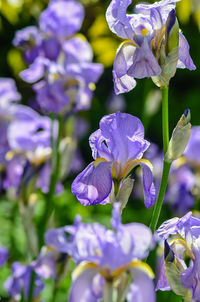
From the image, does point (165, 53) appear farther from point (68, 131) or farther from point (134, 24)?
point (68, 131)

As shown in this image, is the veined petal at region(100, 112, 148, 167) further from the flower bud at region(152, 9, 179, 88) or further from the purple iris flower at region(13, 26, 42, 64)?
the purple iris flower at region(13, 26, 42, 64)

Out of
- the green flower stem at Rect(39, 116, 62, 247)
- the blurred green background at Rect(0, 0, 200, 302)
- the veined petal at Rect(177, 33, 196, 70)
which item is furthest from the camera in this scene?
the blurred green background at Rect(0, 0, 200, 302)

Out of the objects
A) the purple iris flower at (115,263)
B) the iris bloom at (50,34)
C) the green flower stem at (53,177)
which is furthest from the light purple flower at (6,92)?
the purple iris flower at (115,263)

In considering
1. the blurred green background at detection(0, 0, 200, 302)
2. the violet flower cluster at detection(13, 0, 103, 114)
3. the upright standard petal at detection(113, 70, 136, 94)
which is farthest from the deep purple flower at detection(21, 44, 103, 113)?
the blurred green background at detection(0, 0, 200, 302)

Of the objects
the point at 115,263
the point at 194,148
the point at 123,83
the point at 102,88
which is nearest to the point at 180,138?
the point at 123,83

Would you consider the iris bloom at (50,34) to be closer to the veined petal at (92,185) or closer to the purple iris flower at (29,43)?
the purple iris flower at (29,43)

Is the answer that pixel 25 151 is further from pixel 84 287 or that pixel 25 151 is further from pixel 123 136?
pixel 84 287

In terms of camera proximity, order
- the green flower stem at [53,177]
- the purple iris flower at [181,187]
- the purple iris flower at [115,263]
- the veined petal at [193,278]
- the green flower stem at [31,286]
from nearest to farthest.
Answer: the purple iris flower at [115,263]
the veined petal at [193,278]
the green flower stem at [31,286]
the green flower stem at [53,177]
the purple iris flower at [181,187]

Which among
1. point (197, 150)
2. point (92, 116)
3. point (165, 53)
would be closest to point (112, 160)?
point (165, 53)
